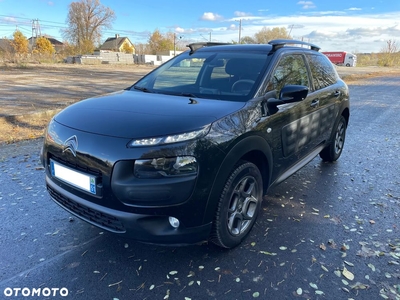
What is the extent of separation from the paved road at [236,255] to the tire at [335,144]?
3.17 feet

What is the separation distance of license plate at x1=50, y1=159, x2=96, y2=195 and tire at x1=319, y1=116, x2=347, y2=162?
3726 millimetres

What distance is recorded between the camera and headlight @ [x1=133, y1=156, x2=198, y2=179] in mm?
2125

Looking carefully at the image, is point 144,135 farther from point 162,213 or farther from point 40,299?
point 40,299

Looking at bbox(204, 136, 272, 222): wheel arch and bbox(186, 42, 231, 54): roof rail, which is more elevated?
bbox(186, 42, 231, 54): roof rail

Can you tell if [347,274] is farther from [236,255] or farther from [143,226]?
[143,226]

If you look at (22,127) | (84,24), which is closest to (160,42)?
(84,24)

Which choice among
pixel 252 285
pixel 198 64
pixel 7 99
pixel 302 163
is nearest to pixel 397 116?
pixel 302 163

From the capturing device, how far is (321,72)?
14.2 feet

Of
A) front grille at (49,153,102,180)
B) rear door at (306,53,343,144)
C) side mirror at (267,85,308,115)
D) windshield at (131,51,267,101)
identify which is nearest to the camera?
front grille at (49,153,102,180)

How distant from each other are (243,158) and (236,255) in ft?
2.78

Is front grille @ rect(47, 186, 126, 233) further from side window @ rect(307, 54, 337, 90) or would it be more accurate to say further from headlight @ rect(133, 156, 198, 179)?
side window @ rect(307, 54, 337, 90)

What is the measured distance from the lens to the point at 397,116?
Answer: 30.8 feet

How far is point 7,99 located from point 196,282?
36.6 ft

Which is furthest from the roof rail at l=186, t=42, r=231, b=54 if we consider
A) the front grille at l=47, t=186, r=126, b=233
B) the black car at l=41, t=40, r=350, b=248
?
the front grille at l=47, t=186, r=126, b=233
